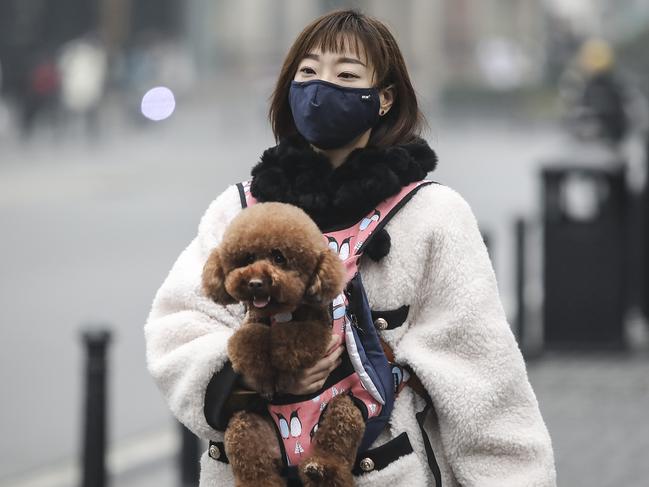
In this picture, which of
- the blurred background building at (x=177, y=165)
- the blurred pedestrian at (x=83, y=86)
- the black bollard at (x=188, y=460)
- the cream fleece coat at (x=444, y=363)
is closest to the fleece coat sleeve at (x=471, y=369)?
the cream fleece coat at (x=444, y=363)

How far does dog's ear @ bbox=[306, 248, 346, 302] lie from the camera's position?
2.36 meters

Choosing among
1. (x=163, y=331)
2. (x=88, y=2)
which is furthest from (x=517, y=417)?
(x=88, y=2)

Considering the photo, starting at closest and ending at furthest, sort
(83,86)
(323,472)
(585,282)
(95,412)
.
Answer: (323,472), (95,412), (585,282), (83,86)

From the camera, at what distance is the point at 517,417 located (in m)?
2.67

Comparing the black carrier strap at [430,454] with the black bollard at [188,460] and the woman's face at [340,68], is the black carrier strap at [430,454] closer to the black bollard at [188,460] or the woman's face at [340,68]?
the woman's face at [340,68]

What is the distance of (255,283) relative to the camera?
7.59 ft

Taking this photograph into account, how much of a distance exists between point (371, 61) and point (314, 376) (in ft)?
2.12

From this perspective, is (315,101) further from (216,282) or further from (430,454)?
(430,454)

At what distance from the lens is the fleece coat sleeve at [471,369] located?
2.62 m

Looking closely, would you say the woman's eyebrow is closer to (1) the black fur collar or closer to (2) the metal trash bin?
(1) the black fur collar

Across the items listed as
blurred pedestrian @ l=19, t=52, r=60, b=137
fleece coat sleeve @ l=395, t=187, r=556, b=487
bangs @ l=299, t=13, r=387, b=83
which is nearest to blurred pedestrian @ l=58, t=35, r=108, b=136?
blurred pedestrian @ l=19, t=52, r=60, b=137

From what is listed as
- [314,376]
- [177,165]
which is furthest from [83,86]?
[314,376]

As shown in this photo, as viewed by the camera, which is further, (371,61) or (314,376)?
(371,61)

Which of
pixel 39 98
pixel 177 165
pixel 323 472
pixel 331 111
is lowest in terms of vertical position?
pixel 177 165
